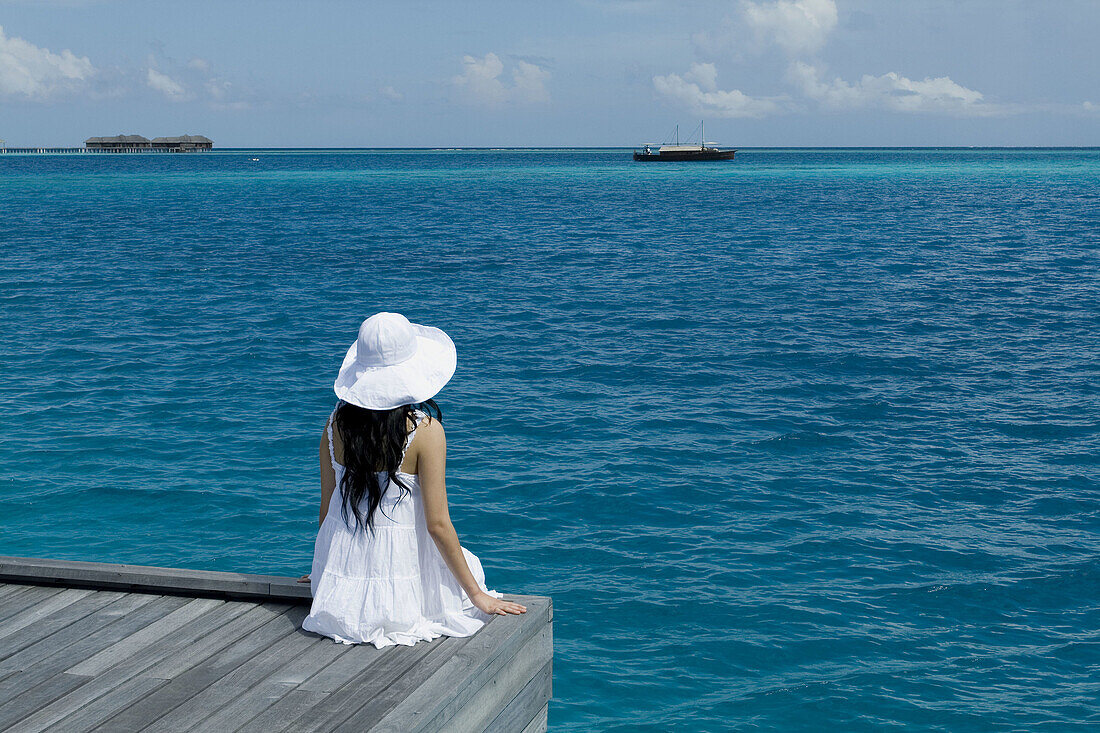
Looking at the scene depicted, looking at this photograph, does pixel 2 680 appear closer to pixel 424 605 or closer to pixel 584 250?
pixel 424 605

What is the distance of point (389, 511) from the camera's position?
4.81 m

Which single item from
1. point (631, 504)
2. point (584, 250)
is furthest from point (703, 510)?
point (584, 250)

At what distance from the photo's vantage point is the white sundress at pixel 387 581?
475cm

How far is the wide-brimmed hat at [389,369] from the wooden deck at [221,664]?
121cm

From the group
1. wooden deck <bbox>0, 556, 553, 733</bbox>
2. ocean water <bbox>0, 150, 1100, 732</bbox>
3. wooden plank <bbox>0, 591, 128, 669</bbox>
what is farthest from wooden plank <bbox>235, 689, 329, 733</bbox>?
ocean water <bbox>0, 150, 1100, 732</bbox>

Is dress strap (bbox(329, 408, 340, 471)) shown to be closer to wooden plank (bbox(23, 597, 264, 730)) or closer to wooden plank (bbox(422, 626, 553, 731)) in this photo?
wooden plank (bbox(23, 597, 264, 730))

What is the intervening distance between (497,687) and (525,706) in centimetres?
45

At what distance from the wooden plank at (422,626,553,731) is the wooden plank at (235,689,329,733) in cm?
56

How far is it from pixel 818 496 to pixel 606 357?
7586 millimetres

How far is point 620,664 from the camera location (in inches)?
319

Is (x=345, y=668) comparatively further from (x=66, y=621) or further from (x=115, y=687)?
(x=66, y=621)

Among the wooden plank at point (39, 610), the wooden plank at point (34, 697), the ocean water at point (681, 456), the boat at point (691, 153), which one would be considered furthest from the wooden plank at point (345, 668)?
the boat at point (691, 153)

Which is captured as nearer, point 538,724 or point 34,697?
point 34,697

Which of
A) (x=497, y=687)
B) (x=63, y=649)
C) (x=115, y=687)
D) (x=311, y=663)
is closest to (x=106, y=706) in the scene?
(x=115, y=687)
